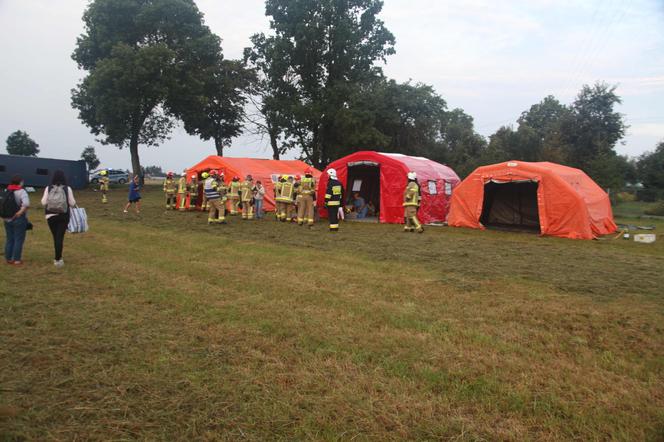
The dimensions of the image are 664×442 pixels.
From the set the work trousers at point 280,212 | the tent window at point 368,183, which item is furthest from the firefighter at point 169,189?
the tent window at point 368,183

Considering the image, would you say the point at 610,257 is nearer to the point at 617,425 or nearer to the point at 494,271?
the point at 494,271

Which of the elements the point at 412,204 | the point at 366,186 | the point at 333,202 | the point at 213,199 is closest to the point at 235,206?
the point at 213,199

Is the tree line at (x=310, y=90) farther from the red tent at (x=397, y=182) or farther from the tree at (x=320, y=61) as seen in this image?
the red tent at (x=397, y=182)

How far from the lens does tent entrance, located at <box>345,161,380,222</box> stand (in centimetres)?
1886

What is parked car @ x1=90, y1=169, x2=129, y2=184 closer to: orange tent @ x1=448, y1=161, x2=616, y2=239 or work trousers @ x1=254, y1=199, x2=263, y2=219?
work trousers @ x1=254, y1=199, x2=263, y2=219

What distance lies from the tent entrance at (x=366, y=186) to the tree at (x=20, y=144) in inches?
1729

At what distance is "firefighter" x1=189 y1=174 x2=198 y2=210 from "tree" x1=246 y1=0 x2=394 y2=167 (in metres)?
11.5

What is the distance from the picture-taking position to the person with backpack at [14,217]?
727 cm

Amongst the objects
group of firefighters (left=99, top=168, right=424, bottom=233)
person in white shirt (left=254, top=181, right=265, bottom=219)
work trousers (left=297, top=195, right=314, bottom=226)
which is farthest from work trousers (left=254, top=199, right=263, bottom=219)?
work trousers (left=297, top=195, right=314, bottom=226)

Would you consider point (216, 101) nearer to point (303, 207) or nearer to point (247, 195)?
point (247, 195)

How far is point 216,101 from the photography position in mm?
37312

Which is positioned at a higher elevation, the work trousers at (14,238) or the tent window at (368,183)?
the tent window at (368,183)

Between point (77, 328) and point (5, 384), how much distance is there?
119cm

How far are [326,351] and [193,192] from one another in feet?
55.5
